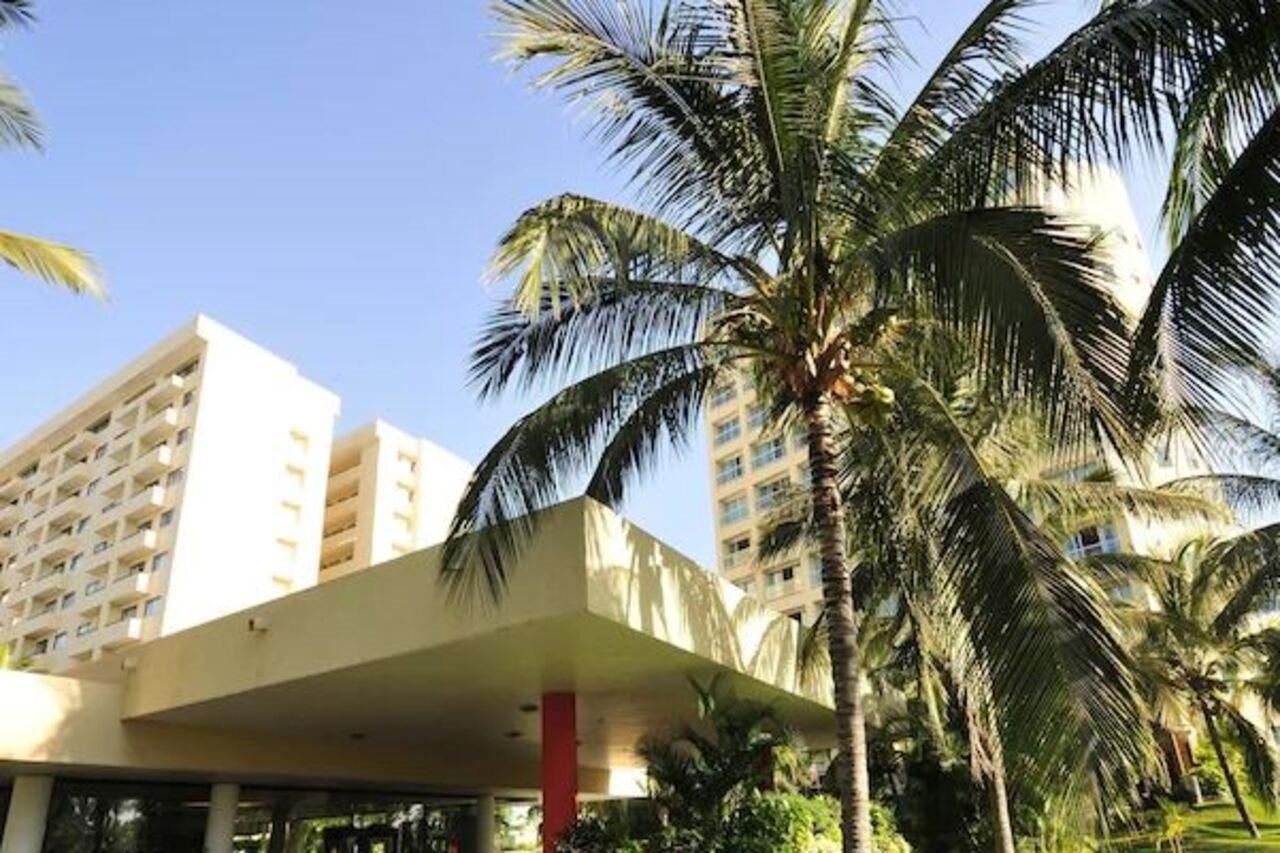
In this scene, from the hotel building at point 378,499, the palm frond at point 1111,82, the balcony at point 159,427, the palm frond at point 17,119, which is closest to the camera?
the palm frond at point 1111,82

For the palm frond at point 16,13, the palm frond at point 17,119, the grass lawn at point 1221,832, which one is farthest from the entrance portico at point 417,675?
the grass lawn at point 1221,832

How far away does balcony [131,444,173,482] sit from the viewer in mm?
49969

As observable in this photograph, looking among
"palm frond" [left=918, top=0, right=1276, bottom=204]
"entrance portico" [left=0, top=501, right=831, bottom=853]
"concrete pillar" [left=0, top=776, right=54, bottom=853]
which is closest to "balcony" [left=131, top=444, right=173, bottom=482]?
"entrance portico" [left=0, top=501, right=831, bottom=853]

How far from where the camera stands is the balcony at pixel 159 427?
50.5 meters

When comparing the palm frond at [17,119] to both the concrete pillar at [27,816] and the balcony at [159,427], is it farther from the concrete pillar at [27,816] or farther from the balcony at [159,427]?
the balcony at [159,427]

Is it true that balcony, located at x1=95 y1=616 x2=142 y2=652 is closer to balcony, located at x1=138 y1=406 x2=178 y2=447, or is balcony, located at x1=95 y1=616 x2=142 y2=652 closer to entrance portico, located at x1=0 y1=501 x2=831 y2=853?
balcony, located at x1=138 y1=406 x2=178 y2=447

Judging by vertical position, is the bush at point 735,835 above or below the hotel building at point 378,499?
below

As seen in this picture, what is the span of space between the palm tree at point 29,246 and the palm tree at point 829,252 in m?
4.47

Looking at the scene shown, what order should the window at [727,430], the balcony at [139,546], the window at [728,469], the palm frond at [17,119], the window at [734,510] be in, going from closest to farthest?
the palm frond at [17,119], the balcony at [139,546], the window at [734,510], the window at [728,469], the window at [727,430]

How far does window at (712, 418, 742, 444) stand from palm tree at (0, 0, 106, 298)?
5347 centimetres

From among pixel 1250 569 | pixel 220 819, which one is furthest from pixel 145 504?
pixel 1250 569

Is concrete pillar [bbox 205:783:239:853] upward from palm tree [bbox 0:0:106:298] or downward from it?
downward

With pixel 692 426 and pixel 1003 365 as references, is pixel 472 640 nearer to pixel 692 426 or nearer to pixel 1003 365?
pixel 692 426

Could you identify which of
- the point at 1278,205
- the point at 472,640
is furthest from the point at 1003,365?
the point at 472,640
